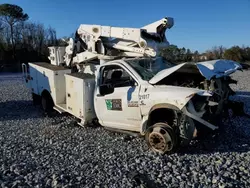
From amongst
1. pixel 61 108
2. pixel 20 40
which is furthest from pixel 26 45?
pixel 61 108

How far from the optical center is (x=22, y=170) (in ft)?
15.4

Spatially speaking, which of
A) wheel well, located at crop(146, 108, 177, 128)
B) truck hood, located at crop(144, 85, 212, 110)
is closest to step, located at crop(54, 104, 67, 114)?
wheel well, located at crop(146, 108, 177, 128)

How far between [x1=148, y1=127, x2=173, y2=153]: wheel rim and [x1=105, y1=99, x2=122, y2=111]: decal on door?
106 centimetres

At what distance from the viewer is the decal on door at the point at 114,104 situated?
Result: 6074 millimetres

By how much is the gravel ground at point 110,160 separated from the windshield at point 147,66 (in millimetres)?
1544

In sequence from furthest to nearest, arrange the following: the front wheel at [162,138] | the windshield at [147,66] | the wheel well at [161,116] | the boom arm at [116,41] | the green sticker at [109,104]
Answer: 1. the boom arm at [116,41]
2. the green sticker at [109,104]
3. the windshield at [147,66]
4. the wheel well at [161,116]
5. the front wheel at [162,138]

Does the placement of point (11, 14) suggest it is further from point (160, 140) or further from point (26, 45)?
point (160, 140)

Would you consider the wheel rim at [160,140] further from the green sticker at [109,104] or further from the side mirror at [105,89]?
the side mirror at [105,89]

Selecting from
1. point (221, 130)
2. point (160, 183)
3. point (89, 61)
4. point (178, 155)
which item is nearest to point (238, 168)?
point (178, 155)

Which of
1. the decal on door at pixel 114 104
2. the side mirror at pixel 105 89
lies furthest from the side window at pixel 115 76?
the decal on door at pixel 114 104

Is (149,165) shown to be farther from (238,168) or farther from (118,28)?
(118,28)

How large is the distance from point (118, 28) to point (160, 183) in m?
4.44

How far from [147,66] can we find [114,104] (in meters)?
1.25

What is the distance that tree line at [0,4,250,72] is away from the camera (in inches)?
1638
